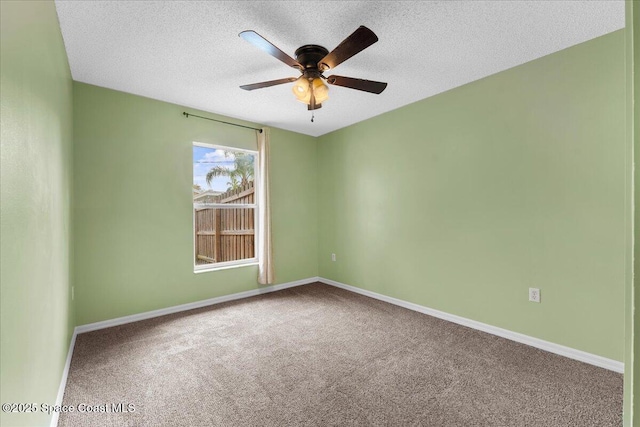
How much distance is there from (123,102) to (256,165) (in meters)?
1.72

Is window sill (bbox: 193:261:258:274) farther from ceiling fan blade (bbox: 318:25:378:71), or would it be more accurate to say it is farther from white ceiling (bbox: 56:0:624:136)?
ceiling fan blade (bbox: 318:25:378:71)

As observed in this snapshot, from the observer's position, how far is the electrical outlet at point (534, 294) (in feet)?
8.30

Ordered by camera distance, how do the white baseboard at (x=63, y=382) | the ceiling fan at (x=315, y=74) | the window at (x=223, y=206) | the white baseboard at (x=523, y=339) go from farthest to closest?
the window at (x=223, y=206), the white baseboard at (x=523, y=339), the ceiling fan at (x=315, y=74), the white baseboard at (x=63, y=382)

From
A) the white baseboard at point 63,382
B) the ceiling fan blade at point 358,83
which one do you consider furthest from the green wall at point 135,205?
the ceiling fan blade at point 358,83

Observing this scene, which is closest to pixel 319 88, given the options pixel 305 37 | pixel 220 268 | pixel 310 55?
pixel 310 55

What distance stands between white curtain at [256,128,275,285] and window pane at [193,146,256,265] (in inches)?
8.9

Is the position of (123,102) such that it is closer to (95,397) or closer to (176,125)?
(176,125)

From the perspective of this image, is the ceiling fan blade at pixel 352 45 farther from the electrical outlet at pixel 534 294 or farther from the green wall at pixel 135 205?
the electrical outlet at pixel 534 294

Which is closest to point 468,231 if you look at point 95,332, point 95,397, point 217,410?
point 217,410

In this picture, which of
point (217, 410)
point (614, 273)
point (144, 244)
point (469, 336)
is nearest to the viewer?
point (217, 410)

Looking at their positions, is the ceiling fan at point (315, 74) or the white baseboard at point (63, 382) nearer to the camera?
the white baseboard at point (63, 382)

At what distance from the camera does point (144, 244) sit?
3.27 meters

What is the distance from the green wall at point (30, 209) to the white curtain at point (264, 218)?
237 centimetres

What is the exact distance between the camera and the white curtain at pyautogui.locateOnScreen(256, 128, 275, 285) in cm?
415
